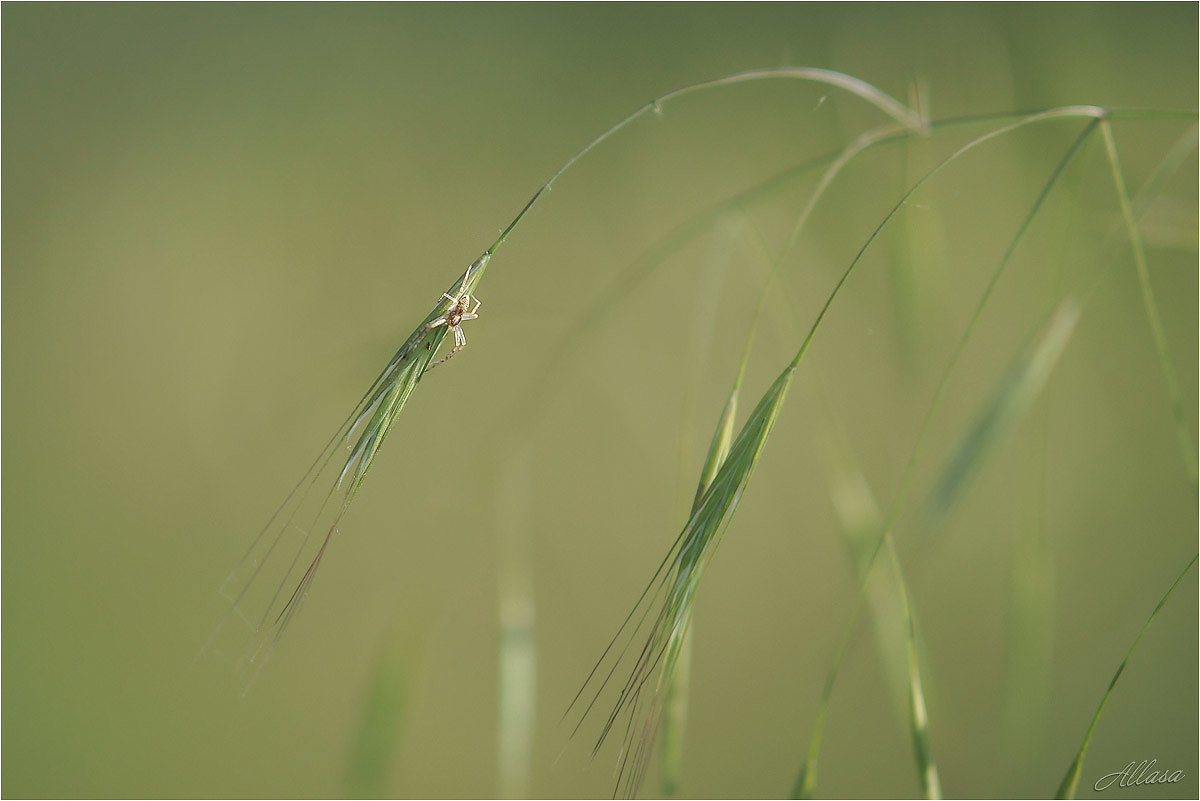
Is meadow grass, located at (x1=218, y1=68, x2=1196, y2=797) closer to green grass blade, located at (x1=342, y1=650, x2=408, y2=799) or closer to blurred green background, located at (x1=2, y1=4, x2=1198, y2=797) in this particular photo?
green grass blade, located at (x1=342, y1=650, x2=408, y2=799)

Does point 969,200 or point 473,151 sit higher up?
point 473,151

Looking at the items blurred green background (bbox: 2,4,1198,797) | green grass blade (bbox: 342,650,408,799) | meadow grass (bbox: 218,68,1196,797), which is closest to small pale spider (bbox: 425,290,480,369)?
meadow grass (bbox: 218,68,1196,797)

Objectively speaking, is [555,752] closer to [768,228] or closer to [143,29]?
[768,228]

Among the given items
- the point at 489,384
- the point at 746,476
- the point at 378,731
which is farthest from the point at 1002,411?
the point at 489,384

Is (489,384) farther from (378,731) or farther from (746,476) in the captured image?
(746,476)

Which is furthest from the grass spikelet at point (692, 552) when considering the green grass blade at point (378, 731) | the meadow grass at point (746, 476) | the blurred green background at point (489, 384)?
the blurred green background at point (489, 384)

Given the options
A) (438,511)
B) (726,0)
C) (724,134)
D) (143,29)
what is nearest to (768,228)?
(724,134)

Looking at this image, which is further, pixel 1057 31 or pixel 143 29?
pixel 143 29

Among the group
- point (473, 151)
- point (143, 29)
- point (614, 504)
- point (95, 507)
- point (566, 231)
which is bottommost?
point (614, 504)
